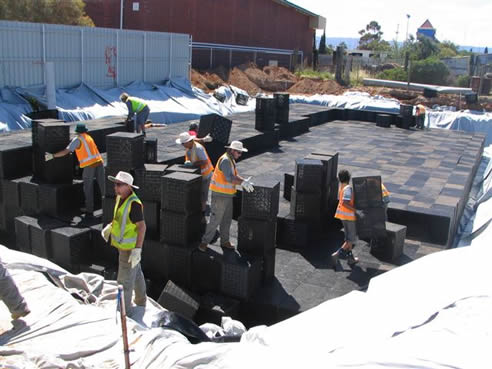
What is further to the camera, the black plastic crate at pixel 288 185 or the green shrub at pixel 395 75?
the green shrub at pixel 395 75

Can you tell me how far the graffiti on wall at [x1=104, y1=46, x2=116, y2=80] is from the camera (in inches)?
777

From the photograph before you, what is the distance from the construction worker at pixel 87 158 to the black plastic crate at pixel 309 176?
3.14 meters

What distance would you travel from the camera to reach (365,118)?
69.4ft

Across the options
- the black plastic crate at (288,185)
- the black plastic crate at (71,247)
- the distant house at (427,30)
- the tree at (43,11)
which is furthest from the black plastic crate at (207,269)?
the distant house at (427,30)

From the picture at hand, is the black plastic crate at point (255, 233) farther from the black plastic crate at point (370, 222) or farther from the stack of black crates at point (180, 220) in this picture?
the black plastic crate at point (370, 222)

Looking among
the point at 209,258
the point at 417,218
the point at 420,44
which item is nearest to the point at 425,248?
the point at 417,218

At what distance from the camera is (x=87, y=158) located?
8.51 meters

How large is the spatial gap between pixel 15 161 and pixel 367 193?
5.96m

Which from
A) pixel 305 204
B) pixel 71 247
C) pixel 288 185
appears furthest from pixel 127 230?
pixel 288 185

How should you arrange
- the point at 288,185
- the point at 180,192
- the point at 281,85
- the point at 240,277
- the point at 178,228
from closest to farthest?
the point at 240,277 < the point at 180,192 < the point at 178,228 < the point at 288,185 < the point at 281,85

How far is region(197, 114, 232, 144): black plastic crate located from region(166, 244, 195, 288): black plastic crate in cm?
503

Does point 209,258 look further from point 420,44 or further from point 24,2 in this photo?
point 420,44

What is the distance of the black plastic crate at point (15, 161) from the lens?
9.02 metres

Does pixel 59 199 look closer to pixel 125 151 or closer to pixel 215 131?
pixel 125 151
